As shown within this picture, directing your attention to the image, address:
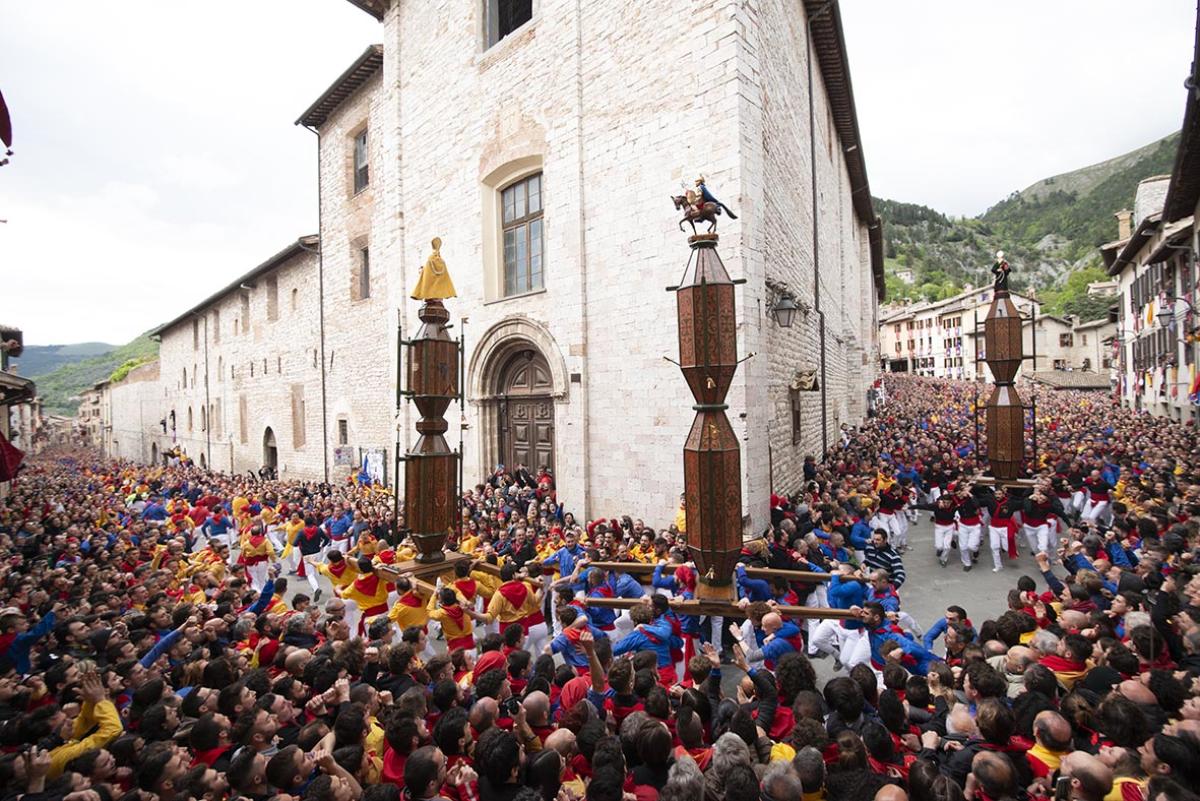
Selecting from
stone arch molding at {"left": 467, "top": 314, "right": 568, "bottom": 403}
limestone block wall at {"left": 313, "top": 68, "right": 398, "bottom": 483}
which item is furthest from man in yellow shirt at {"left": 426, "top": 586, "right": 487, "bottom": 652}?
limestone block wall at {"left": 313, "top": 68, "right": 398, "bottom": 483}

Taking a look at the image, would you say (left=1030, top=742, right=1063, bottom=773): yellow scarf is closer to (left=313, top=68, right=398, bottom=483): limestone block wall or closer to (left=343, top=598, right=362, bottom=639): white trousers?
(left=343, top=598, right=362, bottom=639): white trousers

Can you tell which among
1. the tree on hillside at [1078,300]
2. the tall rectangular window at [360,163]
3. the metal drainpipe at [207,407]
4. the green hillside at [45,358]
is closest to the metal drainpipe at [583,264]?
the tall rectangular window at [360,163]

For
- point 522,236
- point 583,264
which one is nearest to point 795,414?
point 583,264

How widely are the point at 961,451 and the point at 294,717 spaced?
57.3 feet

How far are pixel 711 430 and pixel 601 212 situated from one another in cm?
766

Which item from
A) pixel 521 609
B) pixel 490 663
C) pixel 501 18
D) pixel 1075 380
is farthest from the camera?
pixel 1075 380

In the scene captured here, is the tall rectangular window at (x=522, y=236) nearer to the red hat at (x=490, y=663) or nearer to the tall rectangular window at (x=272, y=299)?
the red hat at (x=490, y=663)

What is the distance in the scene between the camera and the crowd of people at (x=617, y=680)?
2973 mm

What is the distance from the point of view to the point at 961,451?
54.3 ft

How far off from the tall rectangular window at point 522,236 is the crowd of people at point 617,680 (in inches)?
252

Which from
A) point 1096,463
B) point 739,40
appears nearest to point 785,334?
point 739,40

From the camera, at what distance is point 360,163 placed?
2038cm

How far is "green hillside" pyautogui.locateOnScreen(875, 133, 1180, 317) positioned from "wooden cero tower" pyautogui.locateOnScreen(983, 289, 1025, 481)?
4007 inches

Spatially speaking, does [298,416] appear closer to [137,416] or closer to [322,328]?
[322,328]
